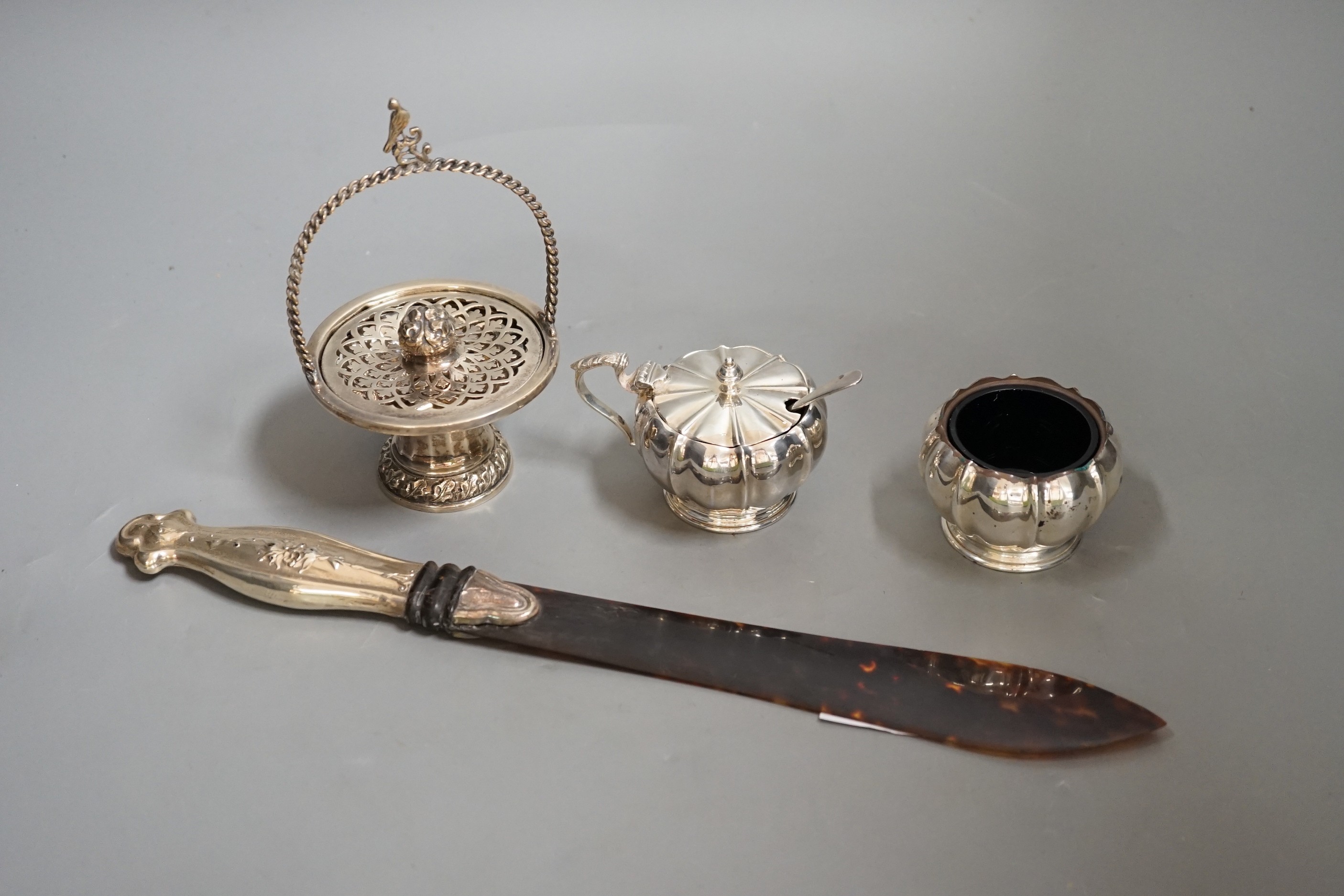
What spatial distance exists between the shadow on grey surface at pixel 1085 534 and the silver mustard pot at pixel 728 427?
18 cm

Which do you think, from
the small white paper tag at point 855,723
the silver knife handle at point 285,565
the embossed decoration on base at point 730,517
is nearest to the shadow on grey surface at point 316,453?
the silver knife handle at point 285,565

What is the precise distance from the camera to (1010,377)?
2.04 m

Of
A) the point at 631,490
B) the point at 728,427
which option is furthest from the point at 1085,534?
the point at 631,490

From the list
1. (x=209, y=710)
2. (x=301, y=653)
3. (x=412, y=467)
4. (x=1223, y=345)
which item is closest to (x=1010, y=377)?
(x=1223, y=345)

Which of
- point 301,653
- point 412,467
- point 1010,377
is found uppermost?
point 1010,377

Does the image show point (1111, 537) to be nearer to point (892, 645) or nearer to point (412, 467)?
point (892, 645)

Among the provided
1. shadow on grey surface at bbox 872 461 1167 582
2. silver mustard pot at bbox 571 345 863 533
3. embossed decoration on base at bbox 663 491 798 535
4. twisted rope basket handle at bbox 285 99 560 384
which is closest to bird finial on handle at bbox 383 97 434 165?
twisted rope basket handle at bbox 285 99 560 384

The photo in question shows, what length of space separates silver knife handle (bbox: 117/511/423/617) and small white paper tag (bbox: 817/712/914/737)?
638mm

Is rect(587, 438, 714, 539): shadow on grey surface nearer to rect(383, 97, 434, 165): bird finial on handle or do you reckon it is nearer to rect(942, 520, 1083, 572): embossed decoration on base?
rect(942, 520, 1083, 572): embossed decoration on base

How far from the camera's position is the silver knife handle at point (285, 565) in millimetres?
1911

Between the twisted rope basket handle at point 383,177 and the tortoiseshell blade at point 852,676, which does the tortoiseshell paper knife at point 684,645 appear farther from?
the twisted rope basket handle at point 383,177

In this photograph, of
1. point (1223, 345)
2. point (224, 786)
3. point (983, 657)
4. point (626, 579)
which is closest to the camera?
point (224, 786)

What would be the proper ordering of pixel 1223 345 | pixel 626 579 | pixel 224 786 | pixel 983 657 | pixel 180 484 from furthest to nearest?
pixel 1223 345, pixel 180 484, pixel 626 579, pixel 983 657, pixel 224 786

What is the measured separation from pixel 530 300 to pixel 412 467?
35 cm
